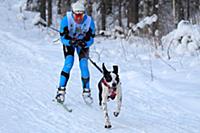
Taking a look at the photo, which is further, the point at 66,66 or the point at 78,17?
the point at 66,66

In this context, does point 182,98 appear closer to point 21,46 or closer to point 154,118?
point 154,118

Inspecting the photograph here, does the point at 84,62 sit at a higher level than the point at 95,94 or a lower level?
higher

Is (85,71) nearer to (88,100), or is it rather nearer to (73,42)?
(88,100)

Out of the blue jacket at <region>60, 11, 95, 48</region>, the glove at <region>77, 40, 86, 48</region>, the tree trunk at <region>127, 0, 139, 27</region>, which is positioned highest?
the tree trunk at <region>127, 0, 139, 27</region>

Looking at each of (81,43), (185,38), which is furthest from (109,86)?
(185,38)

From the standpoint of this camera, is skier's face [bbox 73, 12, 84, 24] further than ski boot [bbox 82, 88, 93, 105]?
No

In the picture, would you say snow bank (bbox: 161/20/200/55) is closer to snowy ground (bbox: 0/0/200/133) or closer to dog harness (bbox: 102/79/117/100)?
snowy ground (bbox: 0/0/200/133)

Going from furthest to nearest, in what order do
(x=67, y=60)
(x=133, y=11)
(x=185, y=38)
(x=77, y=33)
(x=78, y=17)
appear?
(x=133, y=11) → (x=185, y=38) → (x=67, y=60) → (x=77, y=33) → (x=78, y=17)

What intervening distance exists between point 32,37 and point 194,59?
8124 mm

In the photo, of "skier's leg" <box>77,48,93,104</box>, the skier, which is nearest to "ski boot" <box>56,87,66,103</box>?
the skier

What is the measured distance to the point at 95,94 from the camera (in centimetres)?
910

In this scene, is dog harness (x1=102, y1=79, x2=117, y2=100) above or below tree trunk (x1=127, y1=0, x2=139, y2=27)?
below

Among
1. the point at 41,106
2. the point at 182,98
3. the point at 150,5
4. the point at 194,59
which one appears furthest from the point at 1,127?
the point at 150,5

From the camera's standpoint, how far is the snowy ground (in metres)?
6.75
